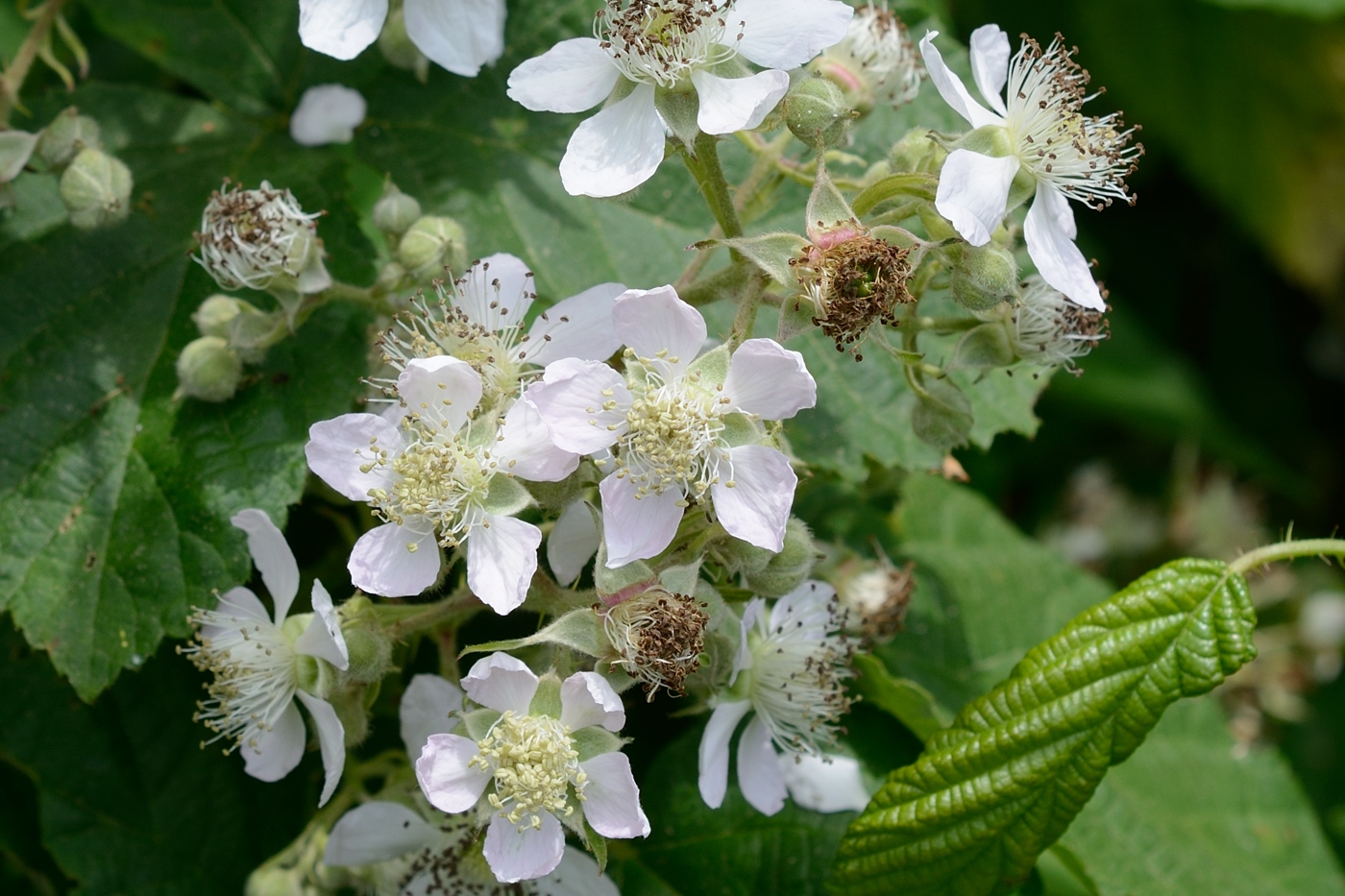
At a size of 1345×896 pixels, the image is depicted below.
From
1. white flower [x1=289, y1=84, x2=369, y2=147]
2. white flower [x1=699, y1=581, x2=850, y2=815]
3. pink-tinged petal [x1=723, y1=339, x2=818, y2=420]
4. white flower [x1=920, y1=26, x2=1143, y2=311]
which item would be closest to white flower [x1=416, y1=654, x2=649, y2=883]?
white flower [x1=699, y1=581, x2=850, y2=815]

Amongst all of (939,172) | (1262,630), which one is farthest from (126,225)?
(1262,630)

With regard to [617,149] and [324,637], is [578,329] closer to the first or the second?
[617,149]

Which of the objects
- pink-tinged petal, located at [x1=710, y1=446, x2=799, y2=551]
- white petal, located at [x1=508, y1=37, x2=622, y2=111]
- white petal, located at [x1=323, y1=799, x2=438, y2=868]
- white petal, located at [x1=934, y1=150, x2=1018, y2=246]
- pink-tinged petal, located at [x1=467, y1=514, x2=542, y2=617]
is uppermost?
white petal, located at [x1=934, y1=150, x2=1018, y2=246]

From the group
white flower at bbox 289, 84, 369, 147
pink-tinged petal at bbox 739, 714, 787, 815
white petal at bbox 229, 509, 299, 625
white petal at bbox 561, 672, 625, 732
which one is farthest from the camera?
white flower at bbox 289, 84, 369, 147

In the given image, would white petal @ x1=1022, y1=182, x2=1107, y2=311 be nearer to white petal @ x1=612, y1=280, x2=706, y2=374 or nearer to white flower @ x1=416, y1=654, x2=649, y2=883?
white petal @ x1=612, y1=280, x2=706, y2=374

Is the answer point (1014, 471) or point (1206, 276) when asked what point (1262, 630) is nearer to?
point (1014, 471)

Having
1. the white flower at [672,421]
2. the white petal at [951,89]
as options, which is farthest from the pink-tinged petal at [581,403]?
the white petal at [951,89]
